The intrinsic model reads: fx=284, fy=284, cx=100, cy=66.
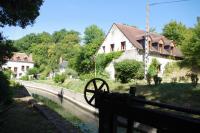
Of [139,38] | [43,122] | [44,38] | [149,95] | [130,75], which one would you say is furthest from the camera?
[44,38]

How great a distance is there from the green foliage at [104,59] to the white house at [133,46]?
57 centimetres

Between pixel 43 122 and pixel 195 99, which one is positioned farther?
pixel 195 99

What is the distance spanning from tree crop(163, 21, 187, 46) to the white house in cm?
1911

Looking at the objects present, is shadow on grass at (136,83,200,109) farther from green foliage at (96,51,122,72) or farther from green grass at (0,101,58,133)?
green foliage at (96,51,122,72)

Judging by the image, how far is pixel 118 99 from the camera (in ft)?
19.7

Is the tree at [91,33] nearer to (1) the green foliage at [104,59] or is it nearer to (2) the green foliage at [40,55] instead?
(2) the green foliage at [40,55]

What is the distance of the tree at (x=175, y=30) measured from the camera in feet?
210

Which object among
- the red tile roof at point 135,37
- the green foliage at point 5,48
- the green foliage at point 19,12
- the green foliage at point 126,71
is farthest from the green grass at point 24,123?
the red tile roof at point 135,37

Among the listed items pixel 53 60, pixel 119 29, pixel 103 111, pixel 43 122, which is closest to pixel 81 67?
pixel 119 29

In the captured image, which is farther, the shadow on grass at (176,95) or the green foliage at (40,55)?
the green foliage at (40,55)

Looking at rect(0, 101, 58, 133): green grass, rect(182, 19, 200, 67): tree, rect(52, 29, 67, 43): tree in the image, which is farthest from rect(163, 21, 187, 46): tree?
rect(52, 29, 67, 43): tree

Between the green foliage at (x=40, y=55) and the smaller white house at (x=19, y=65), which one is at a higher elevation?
the green foliage at (x=40, y=55)

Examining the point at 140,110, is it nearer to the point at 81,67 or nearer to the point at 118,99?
the point at 118,99

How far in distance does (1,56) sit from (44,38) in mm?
95233
